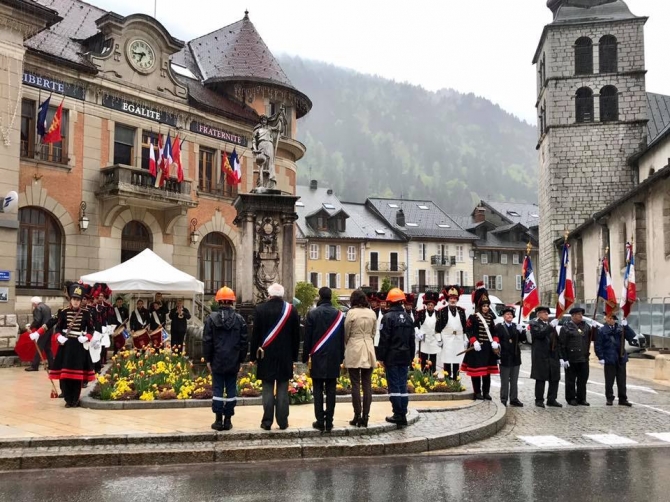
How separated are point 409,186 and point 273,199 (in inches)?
6660

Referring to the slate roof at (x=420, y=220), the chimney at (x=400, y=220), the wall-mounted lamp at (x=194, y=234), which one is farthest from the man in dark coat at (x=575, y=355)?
the chimney at (x=400, y=220)

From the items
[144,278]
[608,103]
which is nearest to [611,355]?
[144,278]

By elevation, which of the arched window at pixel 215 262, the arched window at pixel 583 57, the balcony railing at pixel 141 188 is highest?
the arched window at pixel 583 57

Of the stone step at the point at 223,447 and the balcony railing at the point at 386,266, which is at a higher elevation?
the balcony railing at the point at 386,266

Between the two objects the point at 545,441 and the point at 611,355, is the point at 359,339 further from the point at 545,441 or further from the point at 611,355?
the point at 611,355

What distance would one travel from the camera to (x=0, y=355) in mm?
18766

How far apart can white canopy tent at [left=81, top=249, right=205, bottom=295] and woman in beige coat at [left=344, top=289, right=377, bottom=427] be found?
408 inches

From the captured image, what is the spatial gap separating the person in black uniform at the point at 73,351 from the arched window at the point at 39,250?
12906mm

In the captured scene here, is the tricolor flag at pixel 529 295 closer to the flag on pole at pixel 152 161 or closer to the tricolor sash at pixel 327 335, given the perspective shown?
the tricolor sash at pixel 327 335

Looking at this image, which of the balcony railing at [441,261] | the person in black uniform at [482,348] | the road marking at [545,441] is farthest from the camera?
the balcony railing at [441,261]

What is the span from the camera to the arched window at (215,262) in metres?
30.0

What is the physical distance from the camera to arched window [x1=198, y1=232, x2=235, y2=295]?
98.5 feet

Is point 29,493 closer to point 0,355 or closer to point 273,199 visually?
point 273,199

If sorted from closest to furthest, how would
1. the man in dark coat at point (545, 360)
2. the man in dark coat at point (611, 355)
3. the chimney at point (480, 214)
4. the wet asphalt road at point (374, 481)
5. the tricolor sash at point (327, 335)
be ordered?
the wet asphalt road at point (374, 481), the tricolor sash at point (327, 335), the man in dark coat at point (545, 360), the man in dark coat at point (611, 355), the chimney at point (480, 214)
